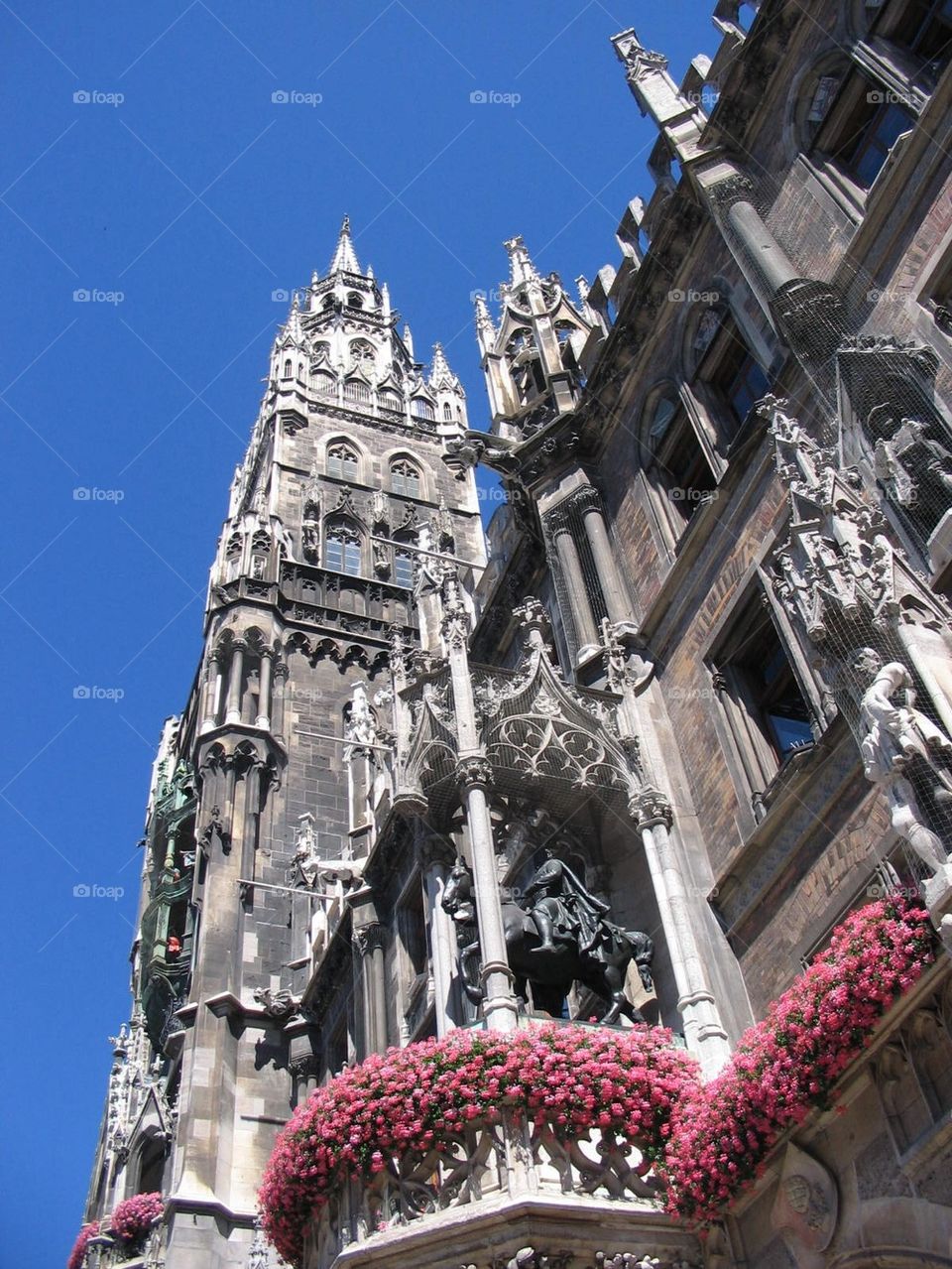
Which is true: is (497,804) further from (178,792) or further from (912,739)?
(178,792)

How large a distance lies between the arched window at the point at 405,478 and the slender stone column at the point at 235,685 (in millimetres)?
14081

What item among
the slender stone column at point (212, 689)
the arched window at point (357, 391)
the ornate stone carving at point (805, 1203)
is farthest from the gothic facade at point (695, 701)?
the arched window at point (357, 391)

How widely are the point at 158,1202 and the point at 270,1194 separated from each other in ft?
47.1

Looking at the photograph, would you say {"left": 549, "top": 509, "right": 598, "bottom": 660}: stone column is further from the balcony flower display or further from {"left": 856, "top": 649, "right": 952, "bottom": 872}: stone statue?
{"left": 856, "top": 649, "right": 952, "bottom": 872}: stone statue

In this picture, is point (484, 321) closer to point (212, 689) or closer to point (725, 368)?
point (725, 368)

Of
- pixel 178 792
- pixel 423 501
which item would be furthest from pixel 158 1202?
pixel 423 501

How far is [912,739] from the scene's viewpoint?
768 centimetres

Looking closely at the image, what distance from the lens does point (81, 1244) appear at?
86.3 ft

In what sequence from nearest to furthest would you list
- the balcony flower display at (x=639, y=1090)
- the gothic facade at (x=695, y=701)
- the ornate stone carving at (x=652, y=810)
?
the balcony flower display at (x=639, y=1090)
the gothic facade at (x=695, y=701)
the ornate stone carving at (x=652, y=810)

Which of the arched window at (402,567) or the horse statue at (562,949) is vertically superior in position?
the arched window at (402,567)

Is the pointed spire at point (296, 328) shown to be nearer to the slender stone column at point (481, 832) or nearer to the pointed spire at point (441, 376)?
the pointed spire at point (441, 376)

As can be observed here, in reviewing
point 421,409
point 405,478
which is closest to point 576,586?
point 405,478

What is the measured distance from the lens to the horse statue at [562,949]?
11.5 metres

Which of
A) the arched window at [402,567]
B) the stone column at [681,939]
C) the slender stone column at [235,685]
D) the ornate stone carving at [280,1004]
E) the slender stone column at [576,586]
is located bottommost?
the stone column at [681,939]
